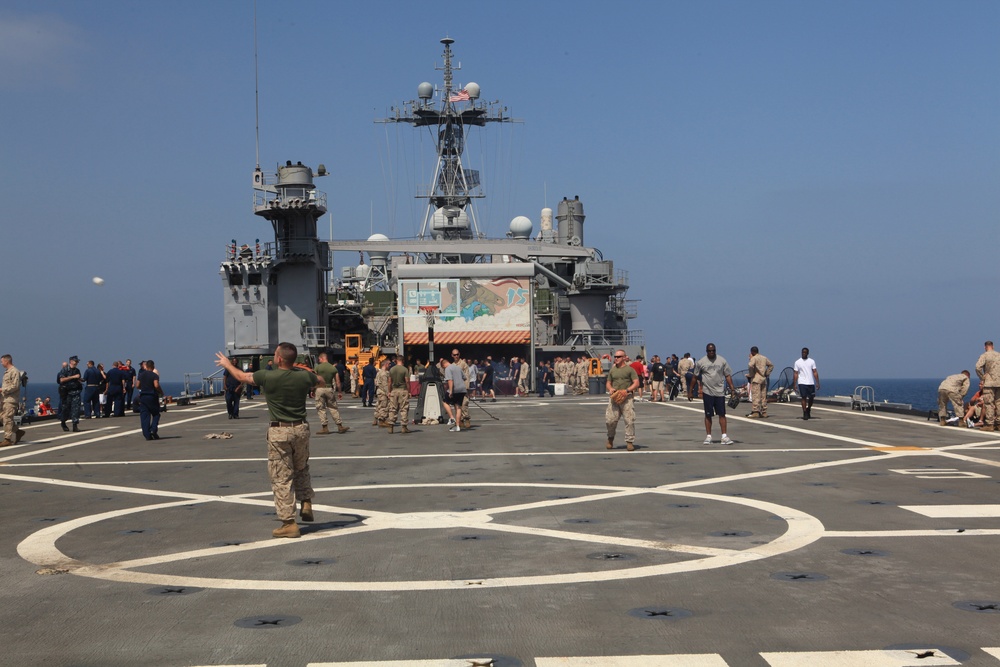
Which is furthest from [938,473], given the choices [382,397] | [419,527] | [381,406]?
[381,406]

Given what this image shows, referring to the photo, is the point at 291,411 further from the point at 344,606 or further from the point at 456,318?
the point at 456,318

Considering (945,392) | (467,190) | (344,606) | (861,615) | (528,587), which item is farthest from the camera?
(467,190)

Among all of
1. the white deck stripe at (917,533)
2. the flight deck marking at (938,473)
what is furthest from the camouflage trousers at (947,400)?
the white deck stripe at (917,533)

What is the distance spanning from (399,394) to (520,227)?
48.8 m

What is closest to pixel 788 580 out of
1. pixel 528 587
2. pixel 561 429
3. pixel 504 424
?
pixel 528 587

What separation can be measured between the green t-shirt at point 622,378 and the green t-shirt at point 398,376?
648 cm

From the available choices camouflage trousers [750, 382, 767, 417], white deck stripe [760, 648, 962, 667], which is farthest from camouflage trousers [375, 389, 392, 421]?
white deck stripe [760, 648, 962, 667]

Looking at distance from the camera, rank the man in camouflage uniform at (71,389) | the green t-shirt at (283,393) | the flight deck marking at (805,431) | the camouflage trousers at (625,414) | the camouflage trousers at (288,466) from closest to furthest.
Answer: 1. the camouflage trousers at (288,466)
2. the green t-shirt at (283,393)
3. the camouflage trousers at (625,414)
4. the flight deck marking at (805,431)
5. the man in camouflage uniform at (71,389)

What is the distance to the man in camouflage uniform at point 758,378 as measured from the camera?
25547 millimetres

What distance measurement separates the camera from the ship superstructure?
48406 mm

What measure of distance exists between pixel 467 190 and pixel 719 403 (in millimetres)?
57814

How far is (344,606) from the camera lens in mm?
6914

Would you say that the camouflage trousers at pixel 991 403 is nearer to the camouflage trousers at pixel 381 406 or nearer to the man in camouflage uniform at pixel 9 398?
the camouflage trousers at pixel 381 406

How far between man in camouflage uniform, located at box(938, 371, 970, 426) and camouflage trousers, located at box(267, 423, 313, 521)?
1747 centimetres
